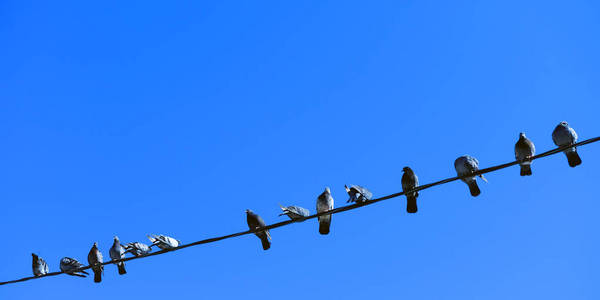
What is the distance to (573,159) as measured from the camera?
9719mm

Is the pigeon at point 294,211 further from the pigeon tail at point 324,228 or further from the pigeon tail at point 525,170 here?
the pigeon tail at point 525,170

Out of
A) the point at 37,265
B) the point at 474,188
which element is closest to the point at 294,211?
the point at 474,188

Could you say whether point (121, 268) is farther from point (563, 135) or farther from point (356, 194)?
point (563, 135)

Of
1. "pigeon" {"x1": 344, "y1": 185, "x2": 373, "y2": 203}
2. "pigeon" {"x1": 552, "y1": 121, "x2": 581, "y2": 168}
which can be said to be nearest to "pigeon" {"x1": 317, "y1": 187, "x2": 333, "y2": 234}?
"pigeon" {"x1": 344, "y1": 185, "x2": 373, "y2": 203}

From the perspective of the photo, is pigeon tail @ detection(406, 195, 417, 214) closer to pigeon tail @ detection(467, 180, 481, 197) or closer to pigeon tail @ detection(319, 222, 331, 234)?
pigeon tail @ detection(467, 180, 481, 197)

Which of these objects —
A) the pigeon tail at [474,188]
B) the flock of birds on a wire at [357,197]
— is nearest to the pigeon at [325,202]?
the flock of birds on a wire at [357,197]

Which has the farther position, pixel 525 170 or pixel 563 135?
pixel 563 135

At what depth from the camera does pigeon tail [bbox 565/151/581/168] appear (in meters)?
9.70

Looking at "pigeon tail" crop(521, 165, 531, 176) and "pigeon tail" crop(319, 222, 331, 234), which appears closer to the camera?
"pigeon tail" crop(521, 165, 531, 176)

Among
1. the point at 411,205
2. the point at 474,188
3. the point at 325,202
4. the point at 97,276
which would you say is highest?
the point at 325,202

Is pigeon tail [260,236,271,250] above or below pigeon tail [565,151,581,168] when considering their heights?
above

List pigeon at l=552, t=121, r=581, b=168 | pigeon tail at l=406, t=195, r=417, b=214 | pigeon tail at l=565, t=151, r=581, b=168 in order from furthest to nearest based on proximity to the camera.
A: 1. pigeon at l=552, t=121, r=581, b=168
2. pigeon tail at l=406, t=195, r=417, b=214
3. pigeon tail at l=565, t=151, r=581, b=168

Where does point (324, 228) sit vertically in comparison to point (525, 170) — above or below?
above

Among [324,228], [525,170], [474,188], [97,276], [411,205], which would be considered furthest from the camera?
[97,276]
